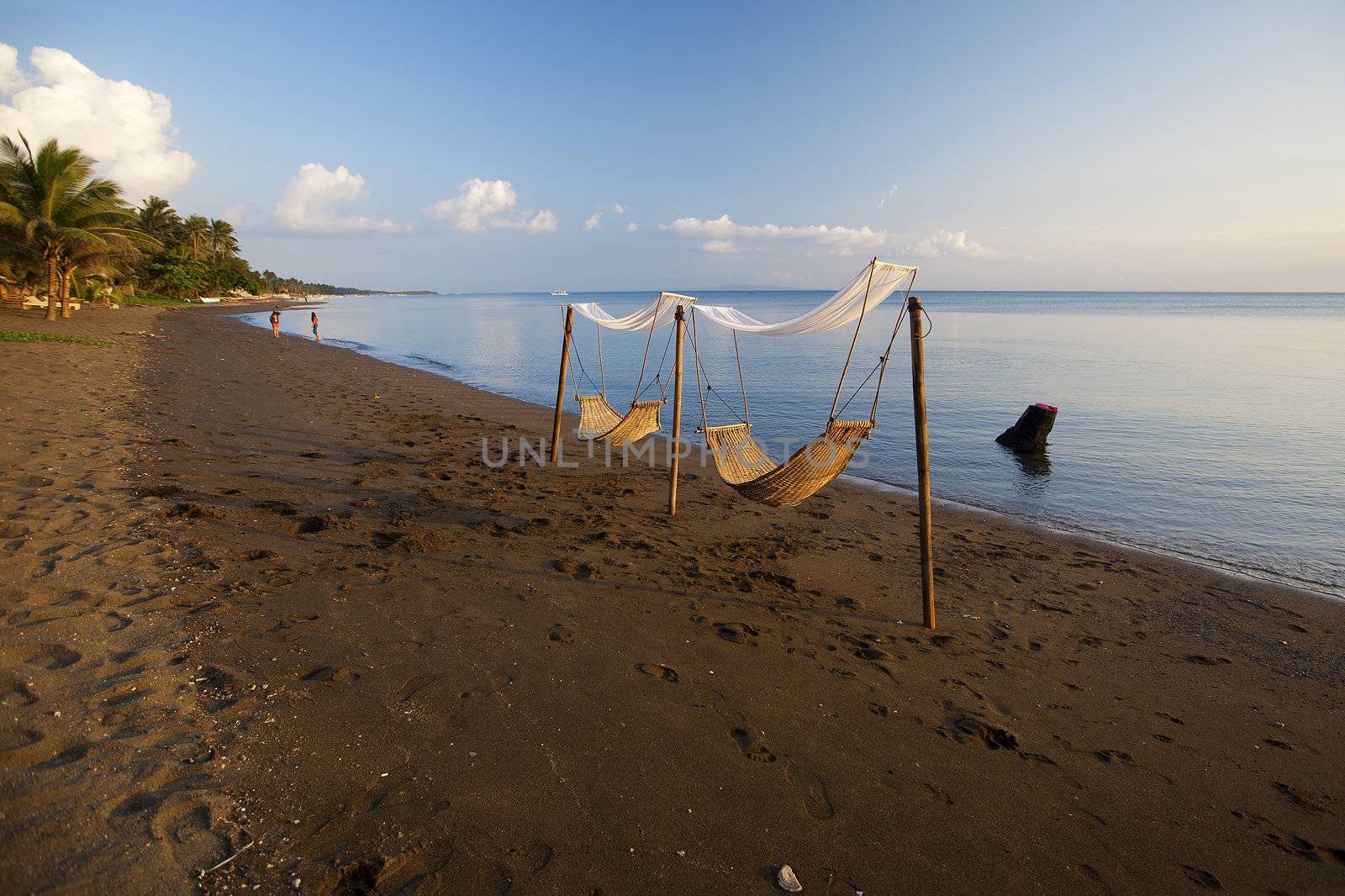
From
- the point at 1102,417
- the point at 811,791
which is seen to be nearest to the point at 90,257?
the point at 811,791

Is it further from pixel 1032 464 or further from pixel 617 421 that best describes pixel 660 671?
pixel 1032 464

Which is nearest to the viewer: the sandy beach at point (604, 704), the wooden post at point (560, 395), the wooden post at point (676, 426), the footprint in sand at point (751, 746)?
the sandy beach at point (604, 704)

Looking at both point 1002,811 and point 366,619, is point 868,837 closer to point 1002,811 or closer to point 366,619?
point 1002,811

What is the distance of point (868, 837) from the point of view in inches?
102

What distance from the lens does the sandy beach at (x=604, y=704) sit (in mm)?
2355

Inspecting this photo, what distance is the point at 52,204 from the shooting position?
1967cm

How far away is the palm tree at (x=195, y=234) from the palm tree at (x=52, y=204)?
43574mm

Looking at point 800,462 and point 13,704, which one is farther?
point 800,462

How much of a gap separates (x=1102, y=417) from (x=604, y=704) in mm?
16349

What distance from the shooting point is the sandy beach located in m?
2.36

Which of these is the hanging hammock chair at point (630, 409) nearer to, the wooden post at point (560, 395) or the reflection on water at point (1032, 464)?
the wooden post at point (560, 395)

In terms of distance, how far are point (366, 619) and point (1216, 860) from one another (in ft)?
14.5

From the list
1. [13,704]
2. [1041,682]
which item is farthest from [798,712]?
[13,704]

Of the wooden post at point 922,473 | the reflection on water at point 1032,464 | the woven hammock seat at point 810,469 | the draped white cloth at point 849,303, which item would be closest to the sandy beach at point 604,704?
the wooden post at point 922,473
